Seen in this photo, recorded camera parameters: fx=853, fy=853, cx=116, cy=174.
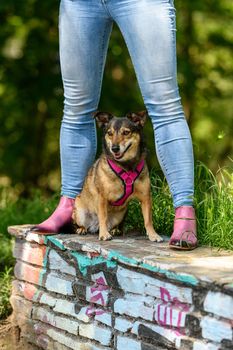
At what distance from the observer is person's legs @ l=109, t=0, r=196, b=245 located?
178 inches

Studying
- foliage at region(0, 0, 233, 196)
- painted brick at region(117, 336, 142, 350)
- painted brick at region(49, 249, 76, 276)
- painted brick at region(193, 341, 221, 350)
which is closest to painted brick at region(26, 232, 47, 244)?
painted brick at region(49, 249, 76, 276)

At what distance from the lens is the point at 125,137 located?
4887 mm

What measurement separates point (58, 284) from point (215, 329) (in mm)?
1588

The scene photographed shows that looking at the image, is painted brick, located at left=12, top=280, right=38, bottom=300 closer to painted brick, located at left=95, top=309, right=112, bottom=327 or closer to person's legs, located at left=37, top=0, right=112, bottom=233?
person's legs, located at left=37, top=0, right=112, bottom=233

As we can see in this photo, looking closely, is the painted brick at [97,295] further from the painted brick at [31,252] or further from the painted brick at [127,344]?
the painted brick at [31,252]

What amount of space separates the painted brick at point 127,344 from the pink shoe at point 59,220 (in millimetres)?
1041

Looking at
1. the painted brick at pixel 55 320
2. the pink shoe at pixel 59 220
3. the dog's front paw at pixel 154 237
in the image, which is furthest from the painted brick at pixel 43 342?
the dog's front paw at pixel 154 237

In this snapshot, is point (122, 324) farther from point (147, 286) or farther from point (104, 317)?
point (147, 286)

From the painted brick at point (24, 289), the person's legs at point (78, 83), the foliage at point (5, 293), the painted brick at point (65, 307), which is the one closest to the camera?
the person's legs at point (78, 83)

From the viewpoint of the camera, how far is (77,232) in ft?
17.3

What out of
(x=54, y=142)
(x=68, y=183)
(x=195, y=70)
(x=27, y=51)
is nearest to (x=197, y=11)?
(x=195, y=70)

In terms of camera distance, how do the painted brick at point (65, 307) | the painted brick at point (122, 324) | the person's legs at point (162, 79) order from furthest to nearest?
1. the painted brick at point (65, 307)
2. the person's legs at point (162, 79)
3. the painted brick at point (122, 324)

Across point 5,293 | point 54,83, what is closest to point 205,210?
point 5,293

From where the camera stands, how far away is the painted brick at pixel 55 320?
493cm
